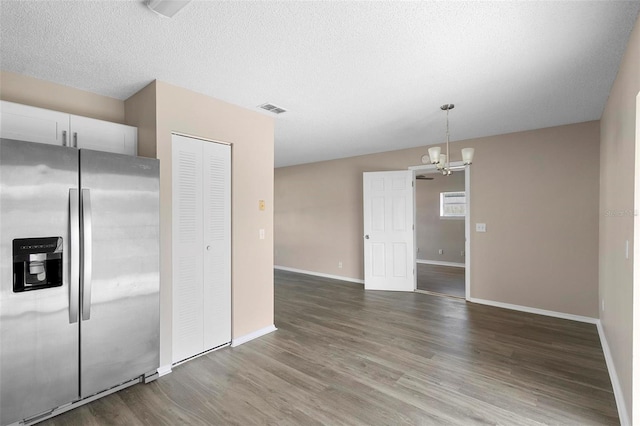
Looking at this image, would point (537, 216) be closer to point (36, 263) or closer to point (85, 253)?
point (85, 253)

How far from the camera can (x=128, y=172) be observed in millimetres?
2264

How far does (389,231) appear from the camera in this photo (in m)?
5.29

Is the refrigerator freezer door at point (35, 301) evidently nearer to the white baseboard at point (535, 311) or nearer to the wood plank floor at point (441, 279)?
the white baseboard at point (535, 311)

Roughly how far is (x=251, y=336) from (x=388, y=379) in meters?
1.52

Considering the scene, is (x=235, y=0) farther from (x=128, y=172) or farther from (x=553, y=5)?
(x=553, y=5)

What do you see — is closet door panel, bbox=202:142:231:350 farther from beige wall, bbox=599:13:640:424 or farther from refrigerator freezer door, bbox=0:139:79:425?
beige wall, bbox=599:13:640:424

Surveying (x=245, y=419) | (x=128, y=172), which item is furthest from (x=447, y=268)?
(x=128, y=172)

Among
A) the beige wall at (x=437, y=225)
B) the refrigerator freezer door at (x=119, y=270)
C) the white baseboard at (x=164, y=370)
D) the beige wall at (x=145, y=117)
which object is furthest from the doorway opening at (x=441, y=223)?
the beige wall at (x=145, y=117)

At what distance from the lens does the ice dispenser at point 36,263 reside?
5.98 feet

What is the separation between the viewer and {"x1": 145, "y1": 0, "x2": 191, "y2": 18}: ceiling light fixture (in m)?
1.58

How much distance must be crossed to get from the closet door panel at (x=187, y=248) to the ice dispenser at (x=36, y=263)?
80 cm

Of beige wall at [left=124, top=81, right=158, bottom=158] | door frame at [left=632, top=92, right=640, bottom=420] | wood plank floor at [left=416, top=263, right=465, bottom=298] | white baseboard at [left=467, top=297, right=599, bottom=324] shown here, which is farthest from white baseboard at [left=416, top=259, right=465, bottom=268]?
beige wall at [left=124, top=81, right=158, bottom=158]

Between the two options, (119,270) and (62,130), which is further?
(62,130)

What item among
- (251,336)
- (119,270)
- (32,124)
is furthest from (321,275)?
(32,124)
